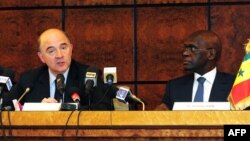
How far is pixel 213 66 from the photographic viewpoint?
4.37 metres

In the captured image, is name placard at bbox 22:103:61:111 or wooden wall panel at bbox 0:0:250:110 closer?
name placard at bbox 22:103:61:111

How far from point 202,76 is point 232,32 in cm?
93

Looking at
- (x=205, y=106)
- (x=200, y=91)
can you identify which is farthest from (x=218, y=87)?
(x=205, y=106)

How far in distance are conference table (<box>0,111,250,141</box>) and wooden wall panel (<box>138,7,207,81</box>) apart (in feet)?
7.65

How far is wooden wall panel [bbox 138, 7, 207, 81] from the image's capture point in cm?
513

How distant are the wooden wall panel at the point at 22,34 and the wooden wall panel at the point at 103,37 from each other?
0.19 metres

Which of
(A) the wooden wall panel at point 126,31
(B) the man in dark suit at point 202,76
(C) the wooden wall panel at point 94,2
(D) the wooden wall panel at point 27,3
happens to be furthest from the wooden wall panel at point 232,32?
(D) the wooden wall panel at point 27,3

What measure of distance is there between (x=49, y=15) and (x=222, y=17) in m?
1.49

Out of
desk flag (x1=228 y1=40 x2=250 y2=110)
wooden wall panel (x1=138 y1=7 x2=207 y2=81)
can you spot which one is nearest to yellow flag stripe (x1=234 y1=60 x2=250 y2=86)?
desk flag (x1=228 y1=40 x2=250 y2=110)

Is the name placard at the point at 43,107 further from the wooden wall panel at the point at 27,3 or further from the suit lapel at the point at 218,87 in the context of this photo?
the wooden wall panel at the point at 27,3

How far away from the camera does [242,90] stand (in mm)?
3432

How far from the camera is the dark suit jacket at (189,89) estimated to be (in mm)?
4125

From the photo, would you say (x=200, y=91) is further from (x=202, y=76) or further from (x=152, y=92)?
(x=152, y=92)

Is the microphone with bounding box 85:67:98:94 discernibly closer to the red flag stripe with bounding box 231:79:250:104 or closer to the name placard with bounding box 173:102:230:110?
the name placard with bounding box 173:102:230:110
